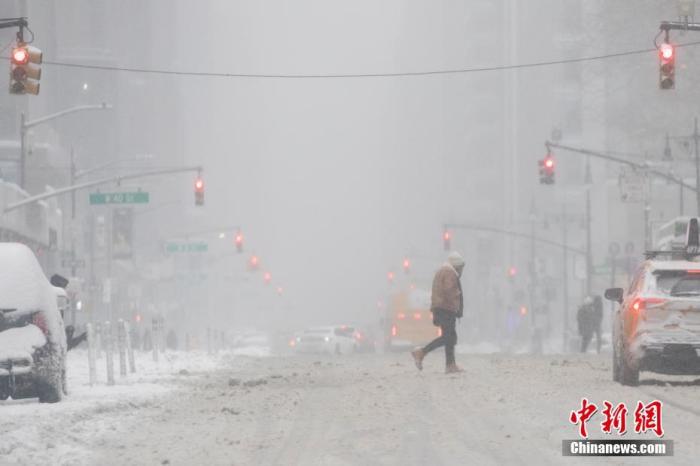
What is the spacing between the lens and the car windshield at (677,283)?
19.5m

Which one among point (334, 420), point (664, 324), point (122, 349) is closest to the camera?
point (334, 420)

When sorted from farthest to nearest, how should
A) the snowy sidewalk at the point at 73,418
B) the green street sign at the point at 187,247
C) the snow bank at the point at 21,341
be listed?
the green street sign at the point at 187,247 < the snow bank at the point at 21,341 < the snowy sidewalk at the point at 73,418

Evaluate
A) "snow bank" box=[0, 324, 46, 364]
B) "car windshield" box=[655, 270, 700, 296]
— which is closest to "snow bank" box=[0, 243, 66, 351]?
"snow bank" box=[0, 324, 46, 364]

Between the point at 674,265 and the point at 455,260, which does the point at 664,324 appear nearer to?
the point at 674,265

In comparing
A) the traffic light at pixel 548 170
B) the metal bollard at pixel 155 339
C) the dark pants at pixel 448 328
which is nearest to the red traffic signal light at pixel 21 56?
the metal bollard at pixel 155 339

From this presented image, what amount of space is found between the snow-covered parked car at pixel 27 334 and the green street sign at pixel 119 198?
1205 inches

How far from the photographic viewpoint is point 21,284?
1675 centimetres

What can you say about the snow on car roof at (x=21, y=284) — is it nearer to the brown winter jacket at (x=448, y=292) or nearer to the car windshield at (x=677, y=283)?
the brown winter jacket at (x=448, y=292)

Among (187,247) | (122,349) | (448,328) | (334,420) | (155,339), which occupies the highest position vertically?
(448,328)

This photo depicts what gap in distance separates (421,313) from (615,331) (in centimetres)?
3841

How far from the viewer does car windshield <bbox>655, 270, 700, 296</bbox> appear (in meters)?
19.5

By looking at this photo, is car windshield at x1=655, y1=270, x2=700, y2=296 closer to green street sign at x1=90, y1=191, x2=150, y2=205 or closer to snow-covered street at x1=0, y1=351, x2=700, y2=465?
snow-covered street at x1=0, y1=351, x2=700, y2=465

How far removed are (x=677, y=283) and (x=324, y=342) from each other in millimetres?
35775

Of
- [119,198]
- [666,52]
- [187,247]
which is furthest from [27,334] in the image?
[187,247]
